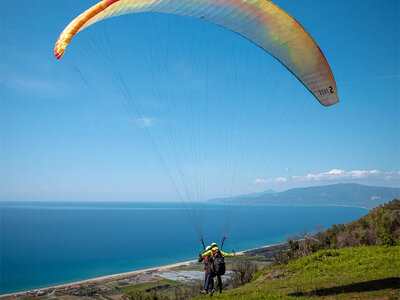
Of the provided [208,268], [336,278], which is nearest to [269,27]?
[208,268]

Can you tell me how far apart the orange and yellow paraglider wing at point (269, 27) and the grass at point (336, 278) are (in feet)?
16.5

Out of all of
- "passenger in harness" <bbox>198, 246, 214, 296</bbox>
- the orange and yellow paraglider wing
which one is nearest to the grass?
"passenger in harness" <bbox>198, 246, 214, 296</bbox>

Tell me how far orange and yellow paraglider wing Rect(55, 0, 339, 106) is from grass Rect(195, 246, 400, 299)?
5.03 meters

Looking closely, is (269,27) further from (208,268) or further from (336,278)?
(336,278)

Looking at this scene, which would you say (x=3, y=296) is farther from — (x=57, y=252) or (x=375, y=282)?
(x=375, y=282)

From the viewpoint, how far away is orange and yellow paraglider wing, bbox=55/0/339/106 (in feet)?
23.9

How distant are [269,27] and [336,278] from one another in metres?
7.65

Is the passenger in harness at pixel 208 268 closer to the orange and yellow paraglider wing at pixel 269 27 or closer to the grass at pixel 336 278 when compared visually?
the grass at pixel 336 278

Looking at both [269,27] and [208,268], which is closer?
[208,268]

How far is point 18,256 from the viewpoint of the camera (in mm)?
65125

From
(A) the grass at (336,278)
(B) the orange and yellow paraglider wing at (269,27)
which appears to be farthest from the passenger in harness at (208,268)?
(B) the orange and yellow paraglider wing at (269,27)

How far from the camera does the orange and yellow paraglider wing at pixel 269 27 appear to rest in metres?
7.29

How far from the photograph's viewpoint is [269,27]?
766 cm

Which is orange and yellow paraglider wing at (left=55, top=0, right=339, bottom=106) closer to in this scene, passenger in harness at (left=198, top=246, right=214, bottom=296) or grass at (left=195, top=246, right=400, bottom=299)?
grass at (left=195, top=246, right=400, bottom=299)
